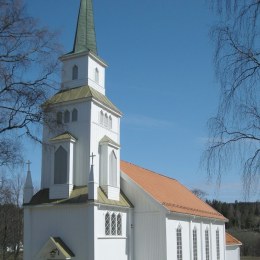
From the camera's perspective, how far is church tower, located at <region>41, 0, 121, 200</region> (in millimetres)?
27078

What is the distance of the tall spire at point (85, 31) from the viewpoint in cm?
3064

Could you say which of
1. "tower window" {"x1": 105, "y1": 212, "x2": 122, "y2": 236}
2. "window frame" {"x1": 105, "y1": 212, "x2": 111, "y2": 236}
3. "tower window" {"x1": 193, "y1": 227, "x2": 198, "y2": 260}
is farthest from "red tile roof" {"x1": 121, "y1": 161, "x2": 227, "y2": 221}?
"window frame" {"x1": 105, "y1": 212, "x2": 111, "y2": 236}

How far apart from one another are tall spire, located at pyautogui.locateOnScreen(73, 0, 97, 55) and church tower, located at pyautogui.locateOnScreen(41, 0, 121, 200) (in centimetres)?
10

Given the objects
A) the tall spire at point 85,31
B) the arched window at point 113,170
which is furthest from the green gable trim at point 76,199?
the tall spire at point 85,31

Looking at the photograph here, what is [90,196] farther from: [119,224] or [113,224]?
[119,224]

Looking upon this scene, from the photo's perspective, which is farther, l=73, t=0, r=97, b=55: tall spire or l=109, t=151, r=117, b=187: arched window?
l=73, t=0, r=97, b=55: tall spire

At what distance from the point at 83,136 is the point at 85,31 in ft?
27.9

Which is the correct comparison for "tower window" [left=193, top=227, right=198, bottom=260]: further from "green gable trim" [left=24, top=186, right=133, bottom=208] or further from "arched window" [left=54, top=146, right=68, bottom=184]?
"arched window" [left=54, top=146, right=68, bottom=184]

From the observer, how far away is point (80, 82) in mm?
29375

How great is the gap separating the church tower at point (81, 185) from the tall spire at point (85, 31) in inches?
7.1

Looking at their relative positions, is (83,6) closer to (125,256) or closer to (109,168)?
(109,168)

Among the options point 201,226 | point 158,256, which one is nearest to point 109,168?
point 158,256

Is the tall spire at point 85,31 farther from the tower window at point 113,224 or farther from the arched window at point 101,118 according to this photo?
the tower window at point 113,224

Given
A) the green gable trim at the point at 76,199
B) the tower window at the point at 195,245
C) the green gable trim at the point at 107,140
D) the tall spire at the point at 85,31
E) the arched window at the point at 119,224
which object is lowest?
the tower window at the point at 195,245
